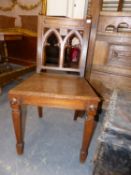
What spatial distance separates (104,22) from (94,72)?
45cm

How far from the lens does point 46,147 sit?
122cm

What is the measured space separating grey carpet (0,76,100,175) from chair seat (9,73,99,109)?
45 cm

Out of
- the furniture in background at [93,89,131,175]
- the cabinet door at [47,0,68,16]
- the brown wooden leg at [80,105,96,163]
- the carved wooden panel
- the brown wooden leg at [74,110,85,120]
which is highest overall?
the cabinet door at [47,0,68,16]

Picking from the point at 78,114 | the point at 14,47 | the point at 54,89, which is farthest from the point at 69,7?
the point at 54,89

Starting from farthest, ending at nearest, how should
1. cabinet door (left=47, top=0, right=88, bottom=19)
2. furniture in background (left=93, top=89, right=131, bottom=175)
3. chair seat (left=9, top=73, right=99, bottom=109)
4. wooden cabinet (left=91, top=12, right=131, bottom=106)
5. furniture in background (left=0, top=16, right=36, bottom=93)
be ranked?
furniture in background (left=0, top=16, right=36, bottom=93)
cabinet door (left=47, top=0, right=88, bottom=19)
wooden cabinet (left=91, top=12, right=131, bottom=106)
chair seat (left=9, top=73, right=99, bottom=109)
furniture in background (left=93, top=89, right=131, bottom=175)

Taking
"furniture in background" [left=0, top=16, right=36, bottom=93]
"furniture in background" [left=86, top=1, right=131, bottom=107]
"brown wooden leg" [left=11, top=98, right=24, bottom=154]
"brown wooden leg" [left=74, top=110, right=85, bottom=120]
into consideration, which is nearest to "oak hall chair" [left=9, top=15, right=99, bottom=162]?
"brown wooden leg" [left=11, top=98, right=24, bottom=154]

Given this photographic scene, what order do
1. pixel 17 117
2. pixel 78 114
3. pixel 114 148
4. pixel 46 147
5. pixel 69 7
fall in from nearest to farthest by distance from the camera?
1. pixel 114 148
2. pixel 17 117
3. pixel 46 147
4. pixel 78 114
5. pixel 69 7

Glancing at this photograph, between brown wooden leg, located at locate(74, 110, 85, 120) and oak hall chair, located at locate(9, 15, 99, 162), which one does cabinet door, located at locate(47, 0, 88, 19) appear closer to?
oak hall chair, located at locate(9, 15, 99, 162)

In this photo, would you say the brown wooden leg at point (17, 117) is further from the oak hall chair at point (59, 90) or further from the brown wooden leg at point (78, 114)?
the brown wooden leg at point (78, 114)

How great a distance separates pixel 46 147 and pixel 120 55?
99 cm

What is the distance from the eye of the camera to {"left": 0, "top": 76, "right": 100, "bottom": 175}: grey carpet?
1.04m

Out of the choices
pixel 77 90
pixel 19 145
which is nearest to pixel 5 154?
pixel 19 145

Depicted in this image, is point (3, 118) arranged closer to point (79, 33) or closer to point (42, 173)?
point (42, 173)

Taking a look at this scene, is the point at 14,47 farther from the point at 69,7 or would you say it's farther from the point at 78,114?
the point at 78,114
